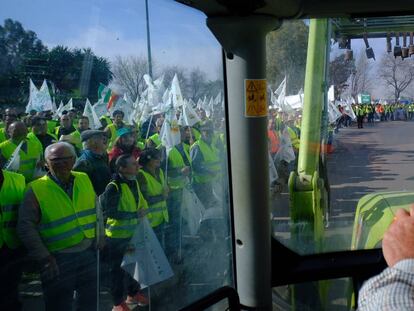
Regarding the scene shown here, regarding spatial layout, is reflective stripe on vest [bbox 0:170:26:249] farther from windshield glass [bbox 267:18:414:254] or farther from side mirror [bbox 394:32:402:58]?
side mirror [bbox 394:32:402:58]

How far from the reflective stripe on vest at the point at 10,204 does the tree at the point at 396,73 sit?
1442 millimetres

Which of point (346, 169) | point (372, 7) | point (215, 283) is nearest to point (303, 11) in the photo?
point (372, 7)

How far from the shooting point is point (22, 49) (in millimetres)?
1192

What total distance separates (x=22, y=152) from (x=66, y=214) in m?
0.28

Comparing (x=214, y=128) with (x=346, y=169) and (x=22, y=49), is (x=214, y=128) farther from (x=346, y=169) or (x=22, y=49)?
(x=22, y=49)

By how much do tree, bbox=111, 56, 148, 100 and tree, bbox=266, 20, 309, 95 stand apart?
50cm

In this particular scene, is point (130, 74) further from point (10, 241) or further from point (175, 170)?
point (10, 241)

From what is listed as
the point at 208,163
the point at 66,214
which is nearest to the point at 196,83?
the point at 208,163

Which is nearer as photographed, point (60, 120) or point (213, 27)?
point (60, 120)

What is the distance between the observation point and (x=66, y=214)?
1.65 m

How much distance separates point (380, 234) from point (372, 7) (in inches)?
36.6

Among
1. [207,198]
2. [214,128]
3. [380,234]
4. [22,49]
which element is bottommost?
[380,234]

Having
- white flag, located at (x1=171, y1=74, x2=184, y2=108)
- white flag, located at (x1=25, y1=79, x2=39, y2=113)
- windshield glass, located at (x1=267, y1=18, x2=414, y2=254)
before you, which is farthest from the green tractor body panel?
white flag, located at (x1=25, y1=79, x2=39, y2=113)

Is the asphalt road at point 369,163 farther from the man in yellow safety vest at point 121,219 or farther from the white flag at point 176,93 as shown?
the man in yellow safety vest at point 121,219
